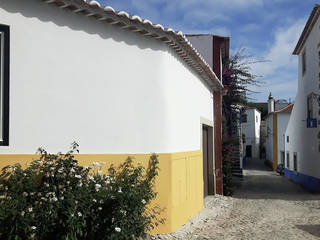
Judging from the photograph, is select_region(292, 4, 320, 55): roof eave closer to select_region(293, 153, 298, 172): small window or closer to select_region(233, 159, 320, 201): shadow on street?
select_region(293, 153, 298, 172): small window

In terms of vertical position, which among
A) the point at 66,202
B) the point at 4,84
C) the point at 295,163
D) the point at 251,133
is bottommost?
the point at 295,163

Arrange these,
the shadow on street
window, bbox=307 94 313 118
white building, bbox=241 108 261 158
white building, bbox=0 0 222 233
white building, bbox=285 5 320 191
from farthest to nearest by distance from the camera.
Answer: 1. white building, bbox=241 108 261 158
2. window, bbox=307 94 313 118
3. white building, bbox=285 5 320 191
4. the shadow on street
5. white building, bbox=0 0 222 233

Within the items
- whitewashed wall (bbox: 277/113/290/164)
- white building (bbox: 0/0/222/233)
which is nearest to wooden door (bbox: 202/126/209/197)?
white building (bbox: 0/0/222/233)

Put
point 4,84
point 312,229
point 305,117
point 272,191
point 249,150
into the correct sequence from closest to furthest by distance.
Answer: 1. point 4,84
2. point 312,229
3. point 272,191
4. point 305,117
5. point 249,150

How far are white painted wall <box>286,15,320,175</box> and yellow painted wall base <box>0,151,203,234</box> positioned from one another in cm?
970

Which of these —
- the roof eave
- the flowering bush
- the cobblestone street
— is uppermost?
the roof eave

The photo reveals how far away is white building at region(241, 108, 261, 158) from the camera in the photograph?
4828 centimetres

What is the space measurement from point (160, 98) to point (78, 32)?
1.90m

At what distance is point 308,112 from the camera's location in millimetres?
18719

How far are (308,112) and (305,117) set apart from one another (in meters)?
0.79

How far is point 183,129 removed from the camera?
8.31 meters

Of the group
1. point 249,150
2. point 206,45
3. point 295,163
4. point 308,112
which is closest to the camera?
point 206,45

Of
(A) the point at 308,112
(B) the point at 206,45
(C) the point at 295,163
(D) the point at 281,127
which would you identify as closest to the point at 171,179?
(B) the point at 206,45

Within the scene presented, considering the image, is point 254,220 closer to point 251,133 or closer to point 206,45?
point 206,45
